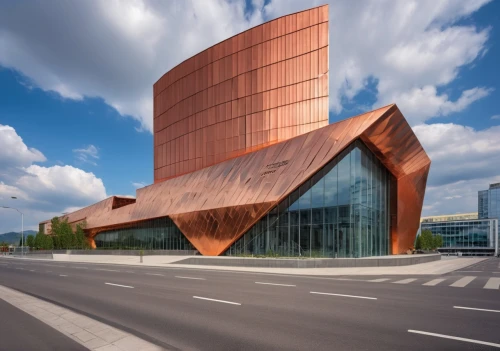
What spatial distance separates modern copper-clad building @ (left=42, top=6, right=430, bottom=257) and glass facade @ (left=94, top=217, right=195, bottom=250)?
14 cm

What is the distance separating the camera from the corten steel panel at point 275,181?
26688 mm

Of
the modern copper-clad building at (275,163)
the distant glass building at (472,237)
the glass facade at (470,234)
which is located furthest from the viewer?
the glass facade at (470,234)

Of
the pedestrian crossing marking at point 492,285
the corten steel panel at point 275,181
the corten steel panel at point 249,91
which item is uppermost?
the corten steel panel at point 249,91

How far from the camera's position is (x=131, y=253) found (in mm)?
43562

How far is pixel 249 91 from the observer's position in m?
37.5

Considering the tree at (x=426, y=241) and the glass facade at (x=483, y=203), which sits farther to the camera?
the glass facade at (x=483, y=203)

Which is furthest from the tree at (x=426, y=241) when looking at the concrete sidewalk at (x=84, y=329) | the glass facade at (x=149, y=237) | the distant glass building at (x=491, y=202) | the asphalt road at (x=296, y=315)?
the concrete sidewalk at (x=84, y=329)

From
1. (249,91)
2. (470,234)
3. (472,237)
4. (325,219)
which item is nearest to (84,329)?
(325,219)

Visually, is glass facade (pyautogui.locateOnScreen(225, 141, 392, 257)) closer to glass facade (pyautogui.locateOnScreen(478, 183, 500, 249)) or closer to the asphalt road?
the asphalt road

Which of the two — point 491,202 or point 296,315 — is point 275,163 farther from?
point 491,202

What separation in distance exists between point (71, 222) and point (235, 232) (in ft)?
144

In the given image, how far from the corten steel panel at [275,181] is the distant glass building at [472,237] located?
6997 cm

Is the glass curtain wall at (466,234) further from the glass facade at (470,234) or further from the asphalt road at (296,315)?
the asphalt road at (296,315)

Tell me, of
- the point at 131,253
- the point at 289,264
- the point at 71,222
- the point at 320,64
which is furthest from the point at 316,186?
the point at 71,222
